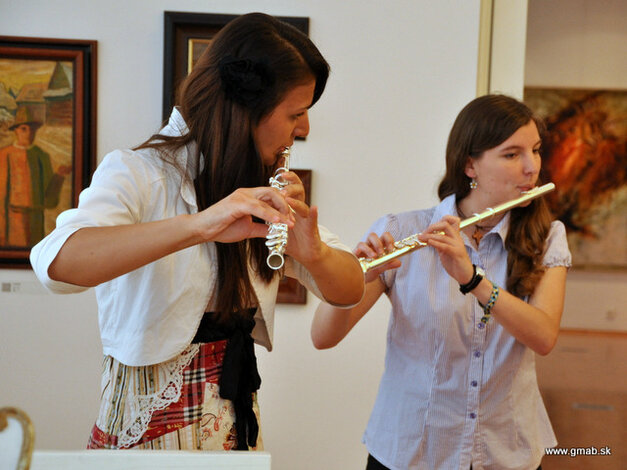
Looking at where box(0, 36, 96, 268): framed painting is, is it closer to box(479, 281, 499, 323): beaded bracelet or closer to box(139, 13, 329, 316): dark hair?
box(139, 13, 329, 316): dark hair

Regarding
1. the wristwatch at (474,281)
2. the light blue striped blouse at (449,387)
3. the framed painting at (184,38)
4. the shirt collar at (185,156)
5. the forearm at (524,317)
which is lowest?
the light blue striped blouse at (449,387)

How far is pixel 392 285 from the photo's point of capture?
1855mm

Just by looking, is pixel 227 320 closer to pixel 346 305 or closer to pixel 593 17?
pixel 346 305

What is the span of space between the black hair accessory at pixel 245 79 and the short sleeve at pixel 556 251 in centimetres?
96

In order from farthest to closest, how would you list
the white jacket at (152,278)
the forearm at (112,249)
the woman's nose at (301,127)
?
the woman's nose at (301,127)
the white jacket at (152,278)
the forearm at (112,249)

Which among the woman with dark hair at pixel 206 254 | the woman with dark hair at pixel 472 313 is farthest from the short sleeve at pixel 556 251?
the woman with dark hair at pixel 206 254

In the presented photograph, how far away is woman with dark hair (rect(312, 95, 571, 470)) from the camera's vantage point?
1.72 m

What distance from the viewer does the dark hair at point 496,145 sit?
1824 mm

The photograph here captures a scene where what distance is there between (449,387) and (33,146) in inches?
73.4

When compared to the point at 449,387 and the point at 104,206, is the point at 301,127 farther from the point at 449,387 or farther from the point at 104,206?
the point at 449,387

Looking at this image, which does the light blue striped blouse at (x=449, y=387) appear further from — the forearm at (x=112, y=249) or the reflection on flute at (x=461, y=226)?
the forearm at (x=112, y=249)

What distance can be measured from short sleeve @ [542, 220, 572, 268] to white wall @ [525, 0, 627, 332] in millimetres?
878

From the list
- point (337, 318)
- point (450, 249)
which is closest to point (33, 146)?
point (337, 318)

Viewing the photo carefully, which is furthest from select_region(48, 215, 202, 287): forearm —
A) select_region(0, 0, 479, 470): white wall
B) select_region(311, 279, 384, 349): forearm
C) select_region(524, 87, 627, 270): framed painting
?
select_region(524, 87, 627, 270): framed painting
